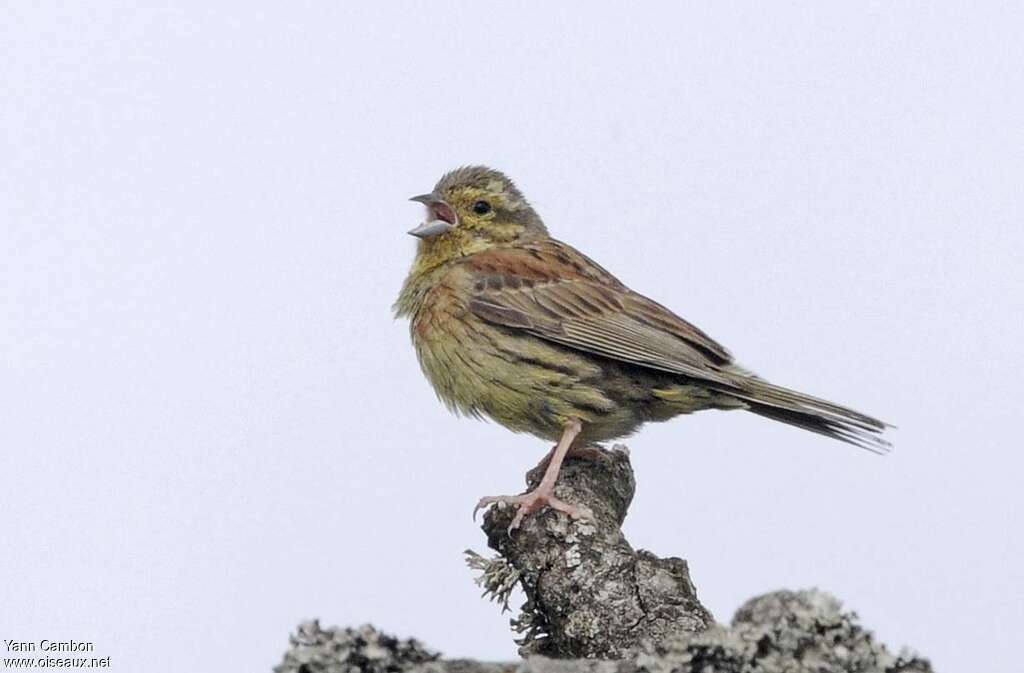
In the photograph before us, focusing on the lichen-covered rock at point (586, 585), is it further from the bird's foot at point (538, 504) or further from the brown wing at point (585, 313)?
the brown wing at point (585, 313)

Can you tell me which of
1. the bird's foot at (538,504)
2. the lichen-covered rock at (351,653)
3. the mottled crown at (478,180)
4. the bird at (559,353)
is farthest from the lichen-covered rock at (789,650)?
the mottled crown at (478,180)

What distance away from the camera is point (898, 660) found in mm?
3504

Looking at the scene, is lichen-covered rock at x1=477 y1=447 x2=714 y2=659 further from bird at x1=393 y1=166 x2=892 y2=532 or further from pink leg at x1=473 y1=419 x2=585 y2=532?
bird at x1=393 y1=166 x2=892 y2=532

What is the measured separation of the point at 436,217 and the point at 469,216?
18cm

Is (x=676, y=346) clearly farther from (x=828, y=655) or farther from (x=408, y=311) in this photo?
(x=828, y=655)

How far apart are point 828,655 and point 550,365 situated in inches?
166

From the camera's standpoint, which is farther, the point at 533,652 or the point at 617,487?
the point at 617,487

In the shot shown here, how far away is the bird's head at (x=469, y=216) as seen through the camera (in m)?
8.49

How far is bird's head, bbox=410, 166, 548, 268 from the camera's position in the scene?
8492mm

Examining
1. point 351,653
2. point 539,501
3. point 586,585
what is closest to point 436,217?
point 539,501

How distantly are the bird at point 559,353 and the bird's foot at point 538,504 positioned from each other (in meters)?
1.11

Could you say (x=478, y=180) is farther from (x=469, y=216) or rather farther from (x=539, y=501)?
(x=539, y=501)

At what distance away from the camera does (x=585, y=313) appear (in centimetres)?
800

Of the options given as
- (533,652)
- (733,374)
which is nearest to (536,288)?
(733,374)
